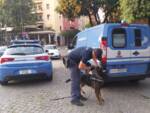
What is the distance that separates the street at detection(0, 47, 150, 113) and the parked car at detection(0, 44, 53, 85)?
1.26 feet

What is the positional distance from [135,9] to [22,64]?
7111 mm

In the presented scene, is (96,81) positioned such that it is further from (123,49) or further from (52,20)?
(52,20)

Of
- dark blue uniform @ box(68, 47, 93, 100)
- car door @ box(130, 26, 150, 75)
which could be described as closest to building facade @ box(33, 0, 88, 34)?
car door @ box(130, 26, 150, 75)

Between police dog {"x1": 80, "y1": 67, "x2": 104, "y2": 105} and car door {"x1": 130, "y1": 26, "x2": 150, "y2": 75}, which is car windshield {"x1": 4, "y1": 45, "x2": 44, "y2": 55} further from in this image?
car door {"x1": 130, "y1": 26, "x2": 150, "y2": 75}

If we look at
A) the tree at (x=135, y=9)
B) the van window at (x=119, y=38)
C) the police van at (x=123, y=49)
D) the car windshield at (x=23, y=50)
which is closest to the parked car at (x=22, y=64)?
the car windshield at (x=23, y=50)

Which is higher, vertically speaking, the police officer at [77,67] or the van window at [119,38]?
the van window at [119,38]

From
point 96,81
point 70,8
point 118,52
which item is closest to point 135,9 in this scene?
point 118,52

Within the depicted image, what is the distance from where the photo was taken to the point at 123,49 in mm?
9922

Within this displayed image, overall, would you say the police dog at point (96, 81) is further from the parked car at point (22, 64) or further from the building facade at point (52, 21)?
the building facade at point (52, 21)

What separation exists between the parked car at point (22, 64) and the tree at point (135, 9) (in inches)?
242

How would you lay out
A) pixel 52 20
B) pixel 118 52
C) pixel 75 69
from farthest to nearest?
pixel 52 20, pixel 118 52, pixel 75 69

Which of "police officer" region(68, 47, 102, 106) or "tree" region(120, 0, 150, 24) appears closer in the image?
"police officer" region(68, 47, 102, 106)

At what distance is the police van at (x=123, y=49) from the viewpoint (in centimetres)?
974

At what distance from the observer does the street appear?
25.7 feet
